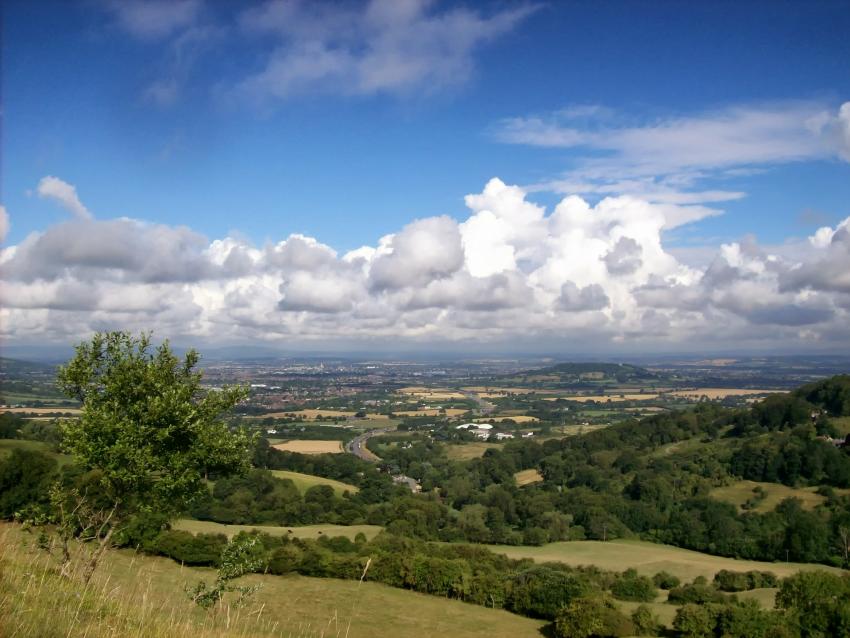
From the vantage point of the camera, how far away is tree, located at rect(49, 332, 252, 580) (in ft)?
50.4

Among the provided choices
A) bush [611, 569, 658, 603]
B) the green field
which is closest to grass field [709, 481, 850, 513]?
bush [611, 569, 658, 603]

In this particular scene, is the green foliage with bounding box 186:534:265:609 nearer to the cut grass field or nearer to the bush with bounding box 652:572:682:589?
the cut grass field

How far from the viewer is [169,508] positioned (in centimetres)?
1683

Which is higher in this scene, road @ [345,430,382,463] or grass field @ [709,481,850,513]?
grass field @ [709,481,850,513]

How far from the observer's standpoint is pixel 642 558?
214ft

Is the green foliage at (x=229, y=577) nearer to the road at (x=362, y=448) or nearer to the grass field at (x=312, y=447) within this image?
the grass field at (x=312, y=447)

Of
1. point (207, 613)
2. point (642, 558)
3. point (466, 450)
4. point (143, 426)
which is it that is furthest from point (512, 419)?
point (207, 613)

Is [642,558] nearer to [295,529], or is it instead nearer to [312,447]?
[295,529]

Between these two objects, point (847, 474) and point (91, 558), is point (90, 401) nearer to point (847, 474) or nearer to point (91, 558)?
point (91, 558)

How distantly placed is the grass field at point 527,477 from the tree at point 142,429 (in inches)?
4065

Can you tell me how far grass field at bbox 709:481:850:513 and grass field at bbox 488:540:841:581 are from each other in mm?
19011

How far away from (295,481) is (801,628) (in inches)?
2874

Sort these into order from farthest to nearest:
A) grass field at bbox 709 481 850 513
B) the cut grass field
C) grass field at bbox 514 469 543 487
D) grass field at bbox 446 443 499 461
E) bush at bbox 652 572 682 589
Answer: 1. grass field at bbox 446 443 499 461
2. grass field at bbox 514 469 543 487
3. grass field at bbox 709 481 850 513
4. bush at bbox 652 572 682 589
5. the cut grass field

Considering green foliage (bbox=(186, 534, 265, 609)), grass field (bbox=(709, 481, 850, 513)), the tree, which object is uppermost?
the tree
